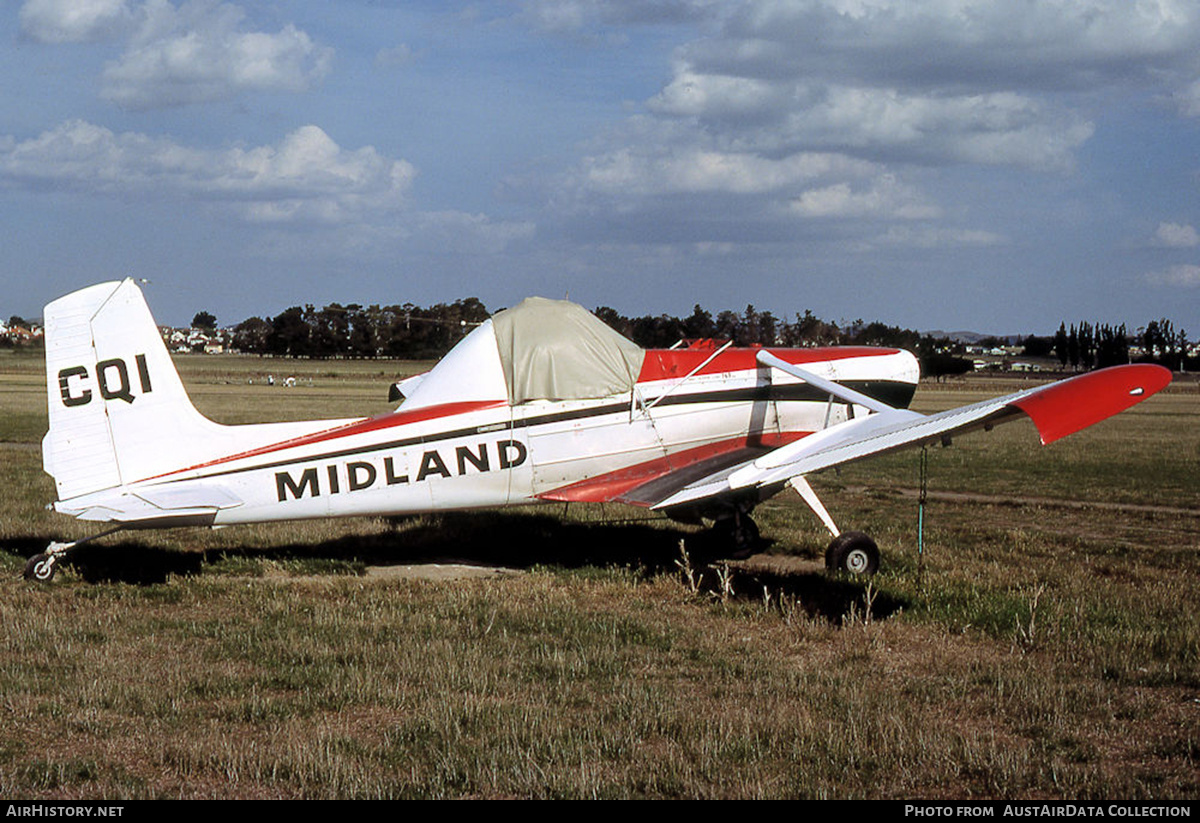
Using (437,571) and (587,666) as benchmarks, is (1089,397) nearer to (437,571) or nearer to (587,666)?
(587,666)

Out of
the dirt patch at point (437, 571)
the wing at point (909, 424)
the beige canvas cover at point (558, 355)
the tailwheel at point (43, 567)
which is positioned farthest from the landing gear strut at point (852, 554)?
the tailwheel at point (43, 567)

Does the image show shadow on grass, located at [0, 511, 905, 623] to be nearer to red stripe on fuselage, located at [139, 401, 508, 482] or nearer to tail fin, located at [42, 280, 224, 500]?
tail fin, located at [42, 280, 224, 500]

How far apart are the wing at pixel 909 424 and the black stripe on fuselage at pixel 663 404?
325mm

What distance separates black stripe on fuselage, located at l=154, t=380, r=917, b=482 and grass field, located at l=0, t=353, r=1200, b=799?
3.76 ft

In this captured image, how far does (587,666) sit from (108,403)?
195 inches

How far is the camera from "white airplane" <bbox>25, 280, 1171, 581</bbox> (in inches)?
351

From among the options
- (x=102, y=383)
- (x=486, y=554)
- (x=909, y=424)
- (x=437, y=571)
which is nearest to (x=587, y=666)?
(x=437, y=571)

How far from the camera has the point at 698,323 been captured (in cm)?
1555

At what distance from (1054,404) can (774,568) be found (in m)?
3.40

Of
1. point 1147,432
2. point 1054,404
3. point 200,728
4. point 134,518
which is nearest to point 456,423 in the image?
point 134,518

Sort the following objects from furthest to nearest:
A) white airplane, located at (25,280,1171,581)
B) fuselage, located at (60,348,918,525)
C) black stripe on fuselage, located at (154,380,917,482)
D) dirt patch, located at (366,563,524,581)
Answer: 1. dirt patch, located at (366,563,524,581)
2. black stripe on fuselage, located at (154,380,917,482)
3. fuselage, located at (60,348,918,525)
4. white airplane, located at (25,280,1171,581)

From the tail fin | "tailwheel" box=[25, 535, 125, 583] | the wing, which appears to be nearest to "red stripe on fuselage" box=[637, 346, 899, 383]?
the wing

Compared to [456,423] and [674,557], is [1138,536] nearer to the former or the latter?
[674,557]

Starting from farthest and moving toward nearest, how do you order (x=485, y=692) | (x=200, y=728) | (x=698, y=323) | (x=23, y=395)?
(x=23, y=395)
(x=698, y=323)
(x=485, y=692)
(x=200, y=728)
